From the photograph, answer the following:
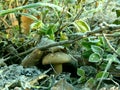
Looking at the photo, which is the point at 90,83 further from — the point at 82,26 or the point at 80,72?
the point at 82,26

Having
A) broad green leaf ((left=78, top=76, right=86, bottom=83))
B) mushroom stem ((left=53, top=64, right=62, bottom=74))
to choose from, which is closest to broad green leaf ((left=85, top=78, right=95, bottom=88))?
broad green leaf ((left=78, top=76, right=86, bottom=83))

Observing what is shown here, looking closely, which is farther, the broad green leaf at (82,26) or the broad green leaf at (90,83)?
the broad green leaf at (82,26)

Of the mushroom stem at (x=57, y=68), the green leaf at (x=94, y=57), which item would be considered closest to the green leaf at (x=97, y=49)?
the green leaf at (x=94, y=57)

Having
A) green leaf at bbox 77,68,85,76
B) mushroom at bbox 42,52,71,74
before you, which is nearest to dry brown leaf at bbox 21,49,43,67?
mushroom at bbox 42,52,71,74

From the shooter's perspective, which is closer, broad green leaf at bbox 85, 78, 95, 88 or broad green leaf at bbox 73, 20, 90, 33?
broad green leaf at bbox 85, 78, 95, 88

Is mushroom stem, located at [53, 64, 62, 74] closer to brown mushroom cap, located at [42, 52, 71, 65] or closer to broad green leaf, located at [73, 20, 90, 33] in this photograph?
brown mushroom cap, located at [42, 52, 71, 65]

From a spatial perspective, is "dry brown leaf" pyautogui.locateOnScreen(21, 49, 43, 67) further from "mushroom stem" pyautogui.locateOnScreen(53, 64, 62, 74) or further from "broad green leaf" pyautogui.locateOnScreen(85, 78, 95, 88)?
"broad green leaf" pyautogui.locateOnScreen(85, 78, 95, 88)

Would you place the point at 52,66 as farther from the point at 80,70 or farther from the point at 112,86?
the point at 112,86

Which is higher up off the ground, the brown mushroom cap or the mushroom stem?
the brown mushroom cap

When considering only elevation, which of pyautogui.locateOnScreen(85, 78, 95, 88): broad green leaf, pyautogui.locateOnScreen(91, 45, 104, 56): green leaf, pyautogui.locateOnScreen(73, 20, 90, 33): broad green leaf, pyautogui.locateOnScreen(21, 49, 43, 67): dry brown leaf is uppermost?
pyautogui.locateOnScreen(73, 20, 90, 33): broad green leaf

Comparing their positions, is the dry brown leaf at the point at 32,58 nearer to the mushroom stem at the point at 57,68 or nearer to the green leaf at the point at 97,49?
the mushroom stem at the point at 57,68
